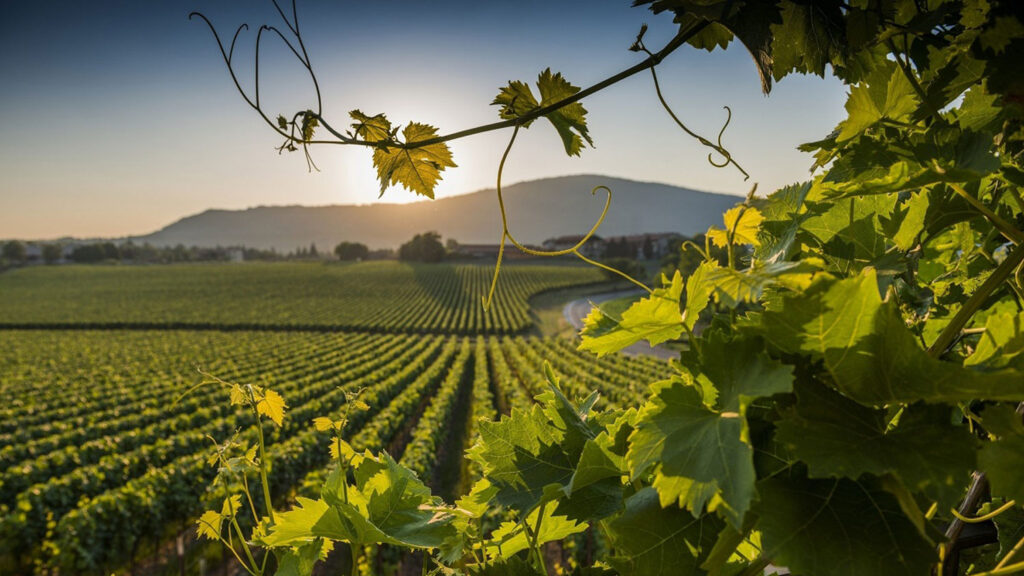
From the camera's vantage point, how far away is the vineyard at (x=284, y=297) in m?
48.7

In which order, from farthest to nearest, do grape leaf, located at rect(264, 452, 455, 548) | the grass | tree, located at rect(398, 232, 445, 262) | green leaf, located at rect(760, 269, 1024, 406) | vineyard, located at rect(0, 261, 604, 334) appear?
tree, located at rect(398, 232, 445, 262)
the grass
vineyard, located at rect(0, 261, 604, 334)
grape leaf, located at rect(264, 452, 455, 548)
green leaf, located at rect(760, 269, 1024, 406)

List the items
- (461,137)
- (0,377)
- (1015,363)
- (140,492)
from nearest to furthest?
(1015,363) → (461,137) → (140,492) → (0,377)

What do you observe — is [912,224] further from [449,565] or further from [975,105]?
[449,565]

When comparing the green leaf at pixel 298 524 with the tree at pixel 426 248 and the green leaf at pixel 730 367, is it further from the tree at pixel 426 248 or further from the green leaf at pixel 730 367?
the tree at pixel 426 248

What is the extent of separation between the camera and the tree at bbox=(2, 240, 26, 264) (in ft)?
364

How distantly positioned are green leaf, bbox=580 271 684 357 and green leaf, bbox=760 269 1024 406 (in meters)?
0.10

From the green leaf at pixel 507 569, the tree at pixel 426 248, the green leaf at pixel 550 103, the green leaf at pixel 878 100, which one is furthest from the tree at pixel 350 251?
the green leaf at pixel 878 100

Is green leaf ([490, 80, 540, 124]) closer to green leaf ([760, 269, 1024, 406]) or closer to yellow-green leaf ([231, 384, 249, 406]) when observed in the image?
green leaf ([760, 269, 1024, 406])

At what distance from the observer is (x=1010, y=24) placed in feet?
1.61

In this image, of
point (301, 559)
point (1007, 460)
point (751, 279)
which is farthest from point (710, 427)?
point (301, 559)

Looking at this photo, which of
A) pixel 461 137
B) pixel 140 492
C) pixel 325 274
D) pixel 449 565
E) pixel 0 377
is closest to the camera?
pixel 461 137

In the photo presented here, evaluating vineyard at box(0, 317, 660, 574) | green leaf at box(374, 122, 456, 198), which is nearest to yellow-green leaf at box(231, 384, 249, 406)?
vineyard at box(0, 317, 660, 574)

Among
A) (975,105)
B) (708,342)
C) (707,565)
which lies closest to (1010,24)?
(975,105)

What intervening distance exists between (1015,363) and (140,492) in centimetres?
1289
